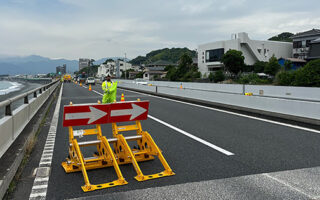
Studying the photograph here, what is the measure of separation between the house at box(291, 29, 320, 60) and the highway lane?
63.0 meters

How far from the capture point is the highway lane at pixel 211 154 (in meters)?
5.19

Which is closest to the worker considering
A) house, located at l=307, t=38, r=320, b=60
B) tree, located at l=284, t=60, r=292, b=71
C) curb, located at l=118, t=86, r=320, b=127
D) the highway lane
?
the highway lane

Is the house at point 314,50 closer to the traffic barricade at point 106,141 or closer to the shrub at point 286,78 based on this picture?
the shrub at point 286,78

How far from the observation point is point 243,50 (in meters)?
68.9

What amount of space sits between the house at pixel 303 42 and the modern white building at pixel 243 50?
4711 millimetres

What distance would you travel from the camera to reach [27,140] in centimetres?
729

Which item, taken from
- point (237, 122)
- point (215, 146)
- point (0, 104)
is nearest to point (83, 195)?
point (0, 104)

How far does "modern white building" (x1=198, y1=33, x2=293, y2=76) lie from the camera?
224 feet

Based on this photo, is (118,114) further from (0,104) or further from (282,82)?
(282,82)

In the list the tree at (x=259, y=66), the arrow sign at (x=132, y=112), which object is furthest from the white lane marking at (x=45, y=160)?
the tree at (x=259, y=66)

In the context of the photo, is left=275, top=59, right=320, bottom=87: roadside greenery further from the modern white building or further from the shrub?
the modern white building

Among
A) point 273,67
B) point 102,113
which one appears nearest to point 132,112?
point 102,113

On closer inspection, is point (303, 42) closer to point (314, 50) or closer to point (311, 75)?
point (314, 50)

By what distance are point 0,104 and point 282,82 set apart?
119ft
